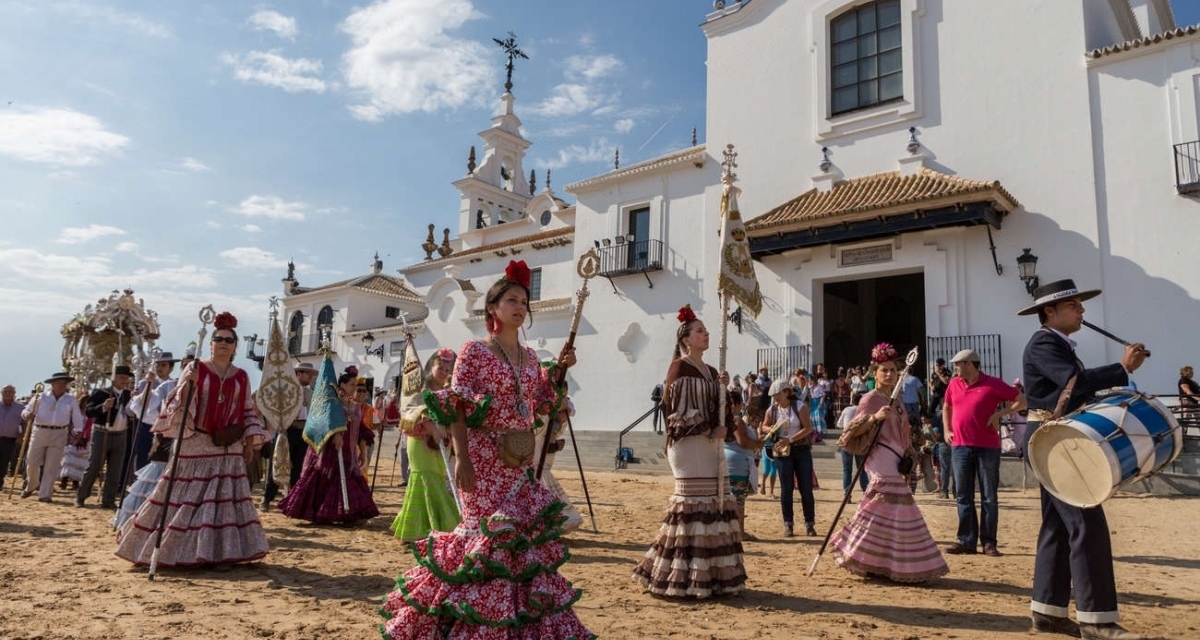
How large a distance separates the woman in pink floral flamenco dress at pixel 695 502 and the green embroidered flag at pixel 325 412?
463cm

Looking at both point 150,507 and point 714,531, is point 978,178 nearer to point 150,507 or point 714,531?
point 714,531

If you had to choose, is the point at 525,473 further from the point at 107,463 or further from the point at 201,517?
the point at 107,463

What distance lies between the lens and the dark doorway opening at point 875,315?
68.3 ft

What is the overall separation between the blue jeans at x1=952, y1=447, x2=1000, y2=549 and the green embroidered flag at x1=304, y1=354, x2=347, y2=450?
6.60 m

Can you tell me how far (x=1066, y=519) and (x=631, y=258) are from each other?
1816cm

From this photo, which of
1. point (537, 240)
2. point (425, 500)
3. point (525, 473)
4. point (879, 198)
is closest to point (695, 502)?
point (525, 473)

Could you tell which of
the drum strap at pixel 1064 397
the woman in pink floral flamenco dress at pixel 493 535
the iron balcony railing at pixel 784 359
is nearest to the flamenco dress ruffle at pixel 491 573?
the woman in pink floral flamenco dress at pixel 493 535

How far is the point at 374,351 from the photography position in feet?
110

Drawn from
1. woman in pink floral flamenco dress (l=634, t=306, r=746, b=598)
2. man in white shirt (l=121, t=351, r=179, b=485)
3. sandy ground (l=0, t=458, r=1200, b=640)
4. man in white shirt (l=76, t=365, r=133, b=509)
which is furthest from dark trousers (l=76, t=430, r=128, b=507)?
woman in pink floral flamenco dress (l=634, t=306, r=746, b=598)

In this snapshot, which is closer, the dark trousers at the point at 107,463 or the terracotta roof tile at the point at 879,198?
the dark trousers at the point at 107,463

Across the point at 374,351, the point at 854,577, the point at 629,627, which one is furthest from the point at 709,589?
the point at 374,351

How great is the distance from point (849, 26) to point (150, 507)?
1843 cm

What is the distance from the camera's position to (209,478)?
20.1ft

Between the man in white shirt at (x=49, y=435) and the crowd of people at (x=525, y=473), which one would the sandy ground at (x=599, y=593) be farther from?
the man in white shirt at (x=49, y=435)
